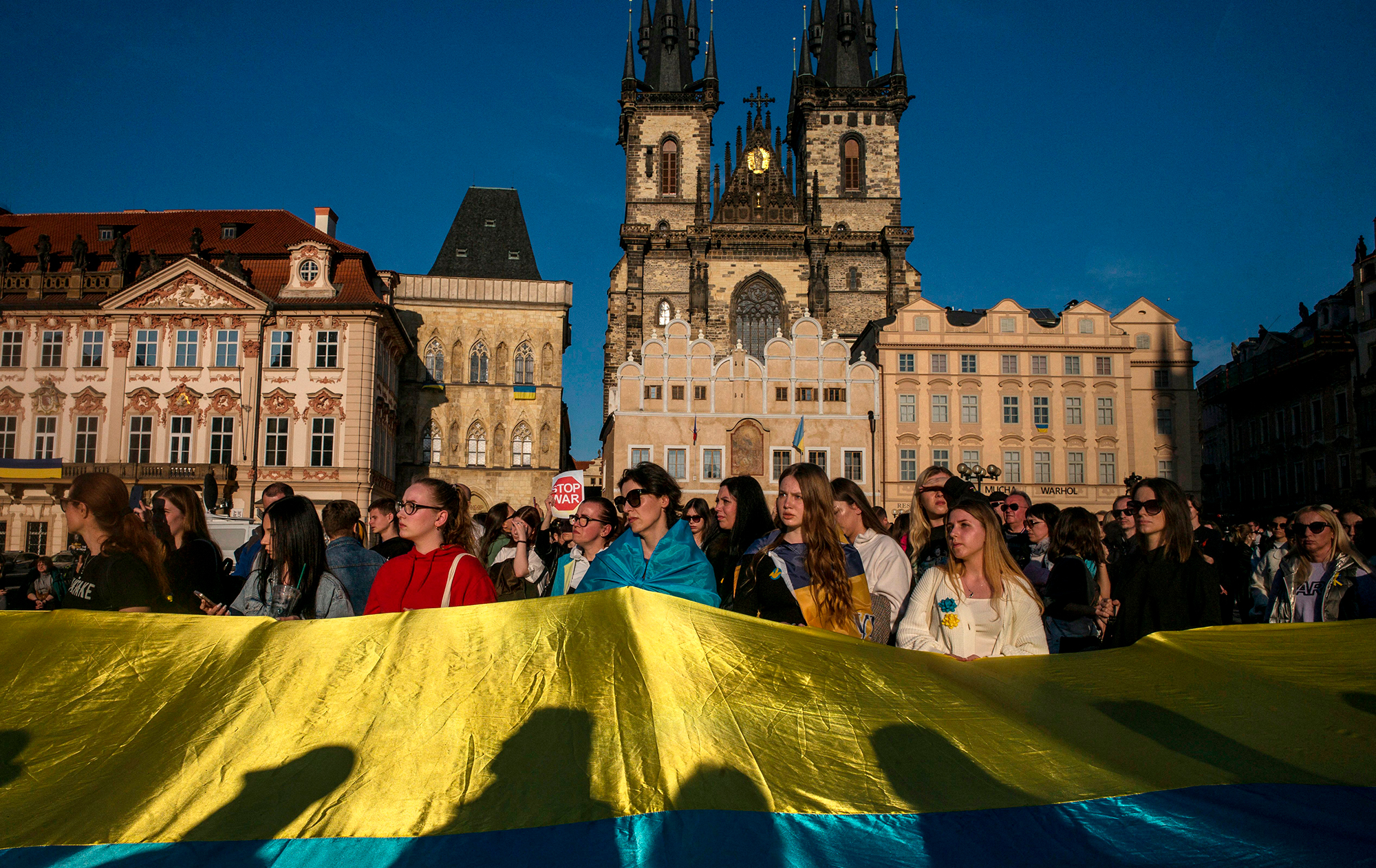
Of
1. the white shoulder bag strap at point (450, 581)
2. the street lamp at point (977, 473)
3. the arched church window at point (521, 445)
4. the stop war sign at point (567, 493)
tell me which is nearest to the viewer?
the white shoulder bag strap at point (450, 581)

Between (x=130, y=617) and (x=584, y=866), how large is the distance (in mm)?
2694

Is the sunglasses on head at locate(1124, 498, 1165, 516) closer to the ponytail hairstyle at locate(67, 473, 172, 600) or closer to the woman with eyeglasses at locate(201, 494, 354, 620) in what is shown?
the woman with eyeglasses at locate(201, 494, 354, 620)

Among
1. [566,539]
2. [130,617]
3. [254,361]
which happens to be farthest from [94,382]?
[130,617]

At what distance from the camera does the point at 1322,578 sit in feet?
21.0

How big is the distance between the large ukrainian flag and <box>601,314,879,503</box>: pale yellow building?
122 feet

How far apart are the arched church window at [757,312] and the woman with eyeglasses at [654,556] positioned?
175ft

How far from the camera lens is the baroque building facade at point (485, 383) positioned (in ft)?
152

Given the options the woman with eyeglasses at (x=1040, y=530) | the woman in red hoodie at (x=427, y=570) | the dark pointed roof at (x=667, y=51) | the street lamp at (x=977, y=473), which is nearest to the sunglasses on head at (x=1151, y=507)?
the woman with eyeglasses at (x=1040, y=530)

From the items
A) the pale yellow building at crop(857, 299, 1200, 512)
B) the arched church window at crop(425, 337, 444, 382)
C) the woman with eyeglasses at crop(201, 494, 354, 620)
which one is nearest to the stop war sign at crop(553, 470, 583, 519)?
the woman with eyeglasses at crop(201, 494, 354, 620)

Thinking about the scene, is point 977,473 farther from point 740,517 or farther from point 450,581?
point 450,581

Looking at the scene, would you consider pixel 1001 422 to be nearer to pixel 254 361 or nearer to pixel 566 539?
pixel 254 361

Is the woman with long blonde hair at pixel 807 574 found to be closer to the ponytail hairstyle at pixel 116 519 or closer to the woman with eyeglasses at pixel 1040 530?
the woman with eyeglasses at pixel 1040 530

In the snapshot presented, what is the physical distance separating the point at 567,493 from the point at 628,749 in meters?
12.2

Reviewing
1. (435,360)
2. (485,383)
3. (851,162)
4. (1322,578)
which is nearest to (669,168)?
(851,162)
